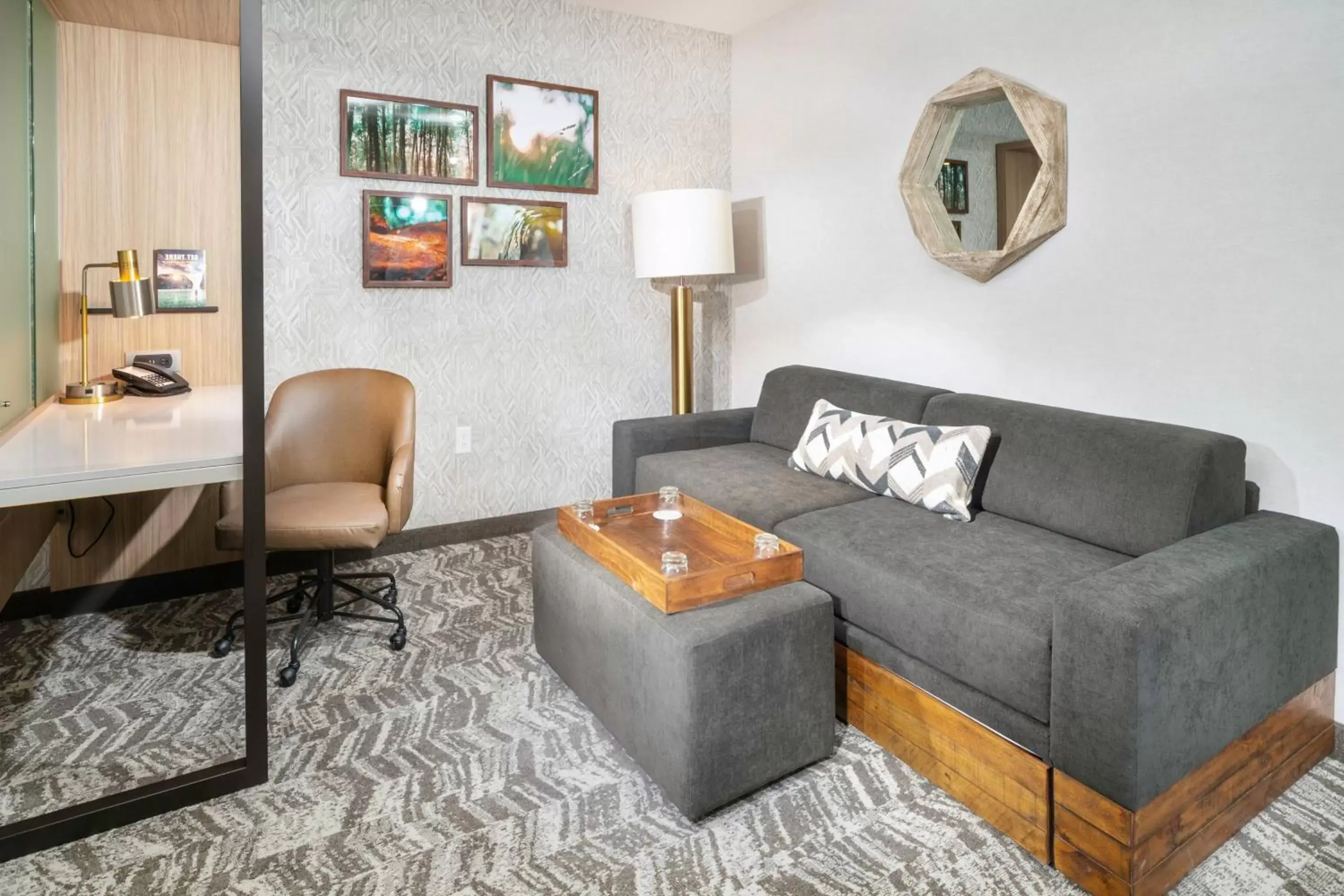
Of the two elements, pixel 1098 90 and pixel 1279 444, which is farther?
pixel 1098 90

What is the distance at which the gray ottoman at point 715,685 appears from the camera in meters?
1.70

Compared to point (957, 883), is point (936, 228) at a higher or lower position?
higher

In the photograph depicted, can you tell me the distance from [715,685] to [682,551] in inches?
18.0

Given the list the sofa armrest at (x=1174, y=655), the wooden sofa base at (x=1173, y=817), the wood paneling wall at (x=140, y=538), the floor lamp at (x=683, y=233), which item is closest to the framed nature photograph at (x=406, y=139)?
the floor lamp at (x=683, y=233)

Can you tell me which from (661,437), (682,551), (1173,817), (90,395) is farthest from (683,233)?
(1173,817)

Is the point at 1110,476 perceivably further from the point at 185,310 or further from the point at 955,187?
the point at 185,310

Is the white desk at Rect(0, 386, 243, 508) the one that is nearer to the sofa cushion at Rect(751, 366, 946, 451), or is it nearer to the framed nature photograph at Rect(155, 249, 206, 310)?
the framed nature photograph at Rect(155, 249, 206, 310)

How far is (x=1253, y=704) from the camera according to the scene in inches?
67.4

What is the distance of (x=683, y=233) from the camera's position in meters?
3.53

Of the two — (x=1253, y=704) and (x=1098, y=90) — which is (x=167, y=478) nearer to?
(x=1253, y=704)

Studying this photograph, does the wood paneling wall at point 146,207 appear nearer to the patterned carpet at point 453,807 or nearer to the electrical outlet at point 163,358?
the electrical outlet at point 163,358

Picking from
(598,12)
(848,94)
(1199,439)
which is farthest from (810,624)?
(598,12)

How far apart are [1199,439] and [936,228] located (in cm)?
134

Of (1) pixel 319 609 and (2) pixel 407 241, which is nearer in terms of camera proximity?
(1) pixel 319 609
